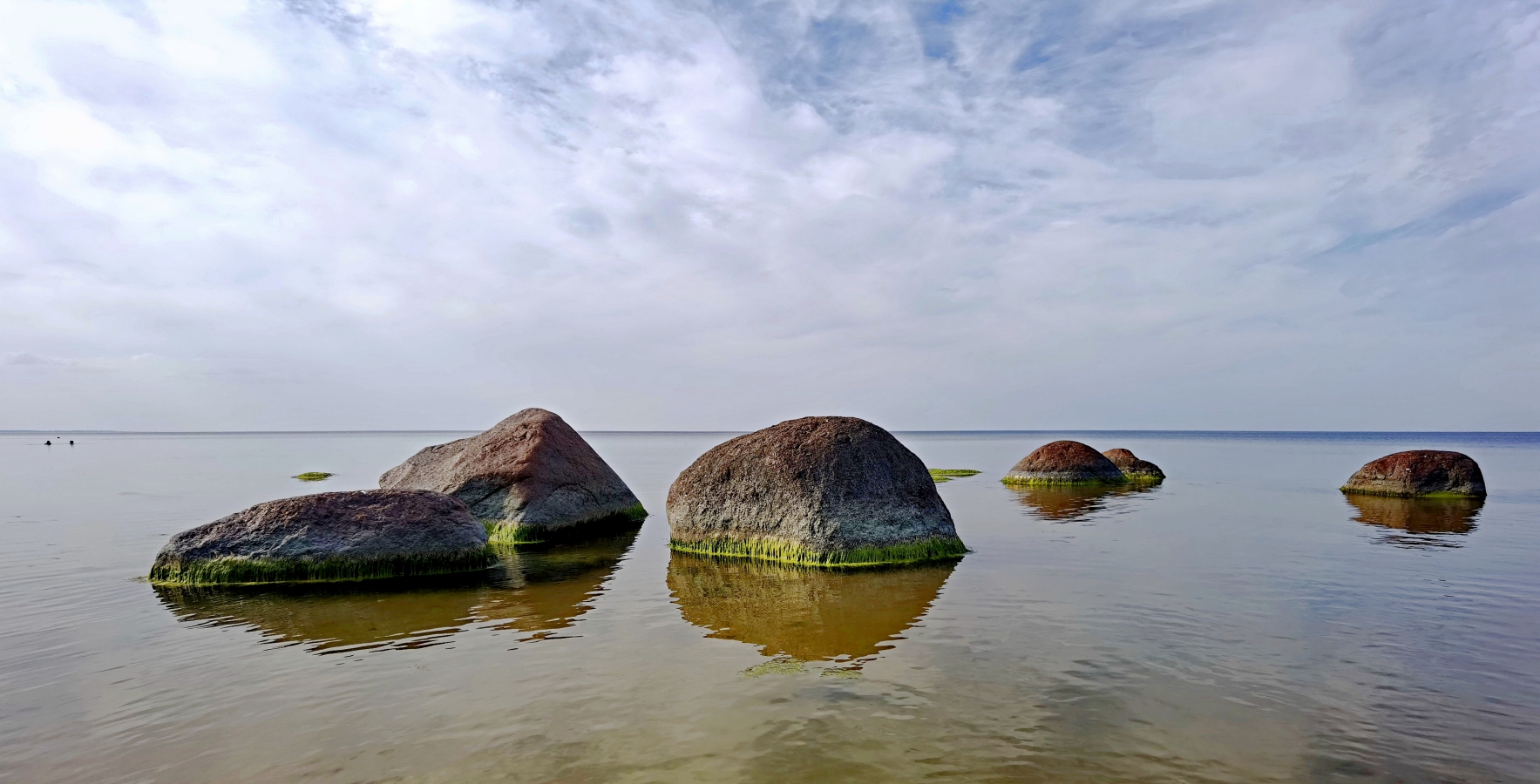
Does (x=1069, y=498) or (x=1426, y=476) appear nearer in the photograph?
(x=1426, y=476)

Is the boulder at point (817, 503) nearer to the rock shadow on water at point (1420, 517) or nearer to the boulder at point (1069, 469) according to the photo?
the rock shadow on water at point (1420, 517)

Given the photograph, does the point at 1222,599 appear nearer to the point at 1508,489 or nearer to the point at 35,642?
the point at 35,642

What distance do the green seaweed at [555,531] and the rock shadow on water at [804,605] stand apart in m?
4.73

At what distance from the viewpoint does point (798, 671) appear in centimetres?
905

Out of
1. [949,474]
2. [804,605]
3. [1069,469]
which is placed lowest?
[804,605]

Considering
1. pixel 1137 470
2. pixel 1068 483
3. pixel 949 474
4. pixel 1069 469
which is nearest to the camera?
pixel 1068 483

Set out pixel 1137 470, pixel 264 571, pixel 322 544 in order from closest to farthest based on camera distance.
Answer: pixel 264 571, pixel 322 544, pixel 1137 470

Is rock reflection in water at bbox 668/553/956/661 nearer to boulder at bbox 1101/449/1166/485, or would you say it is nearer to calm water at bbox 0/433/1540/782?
calm water at bbox 0/433/1540/782

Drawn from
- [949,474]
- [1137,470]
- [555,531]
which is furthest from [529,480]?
[1137,470]

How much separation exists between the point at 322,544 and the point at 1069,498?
2731 centimetres

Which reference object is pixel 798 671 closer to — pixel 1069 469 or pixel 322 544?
pixel 322 544

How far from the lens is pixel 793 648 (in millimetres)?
9984

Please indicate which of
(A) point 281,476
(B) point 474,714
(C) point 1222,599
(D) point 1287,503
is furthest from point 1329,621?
(A) point 281,476

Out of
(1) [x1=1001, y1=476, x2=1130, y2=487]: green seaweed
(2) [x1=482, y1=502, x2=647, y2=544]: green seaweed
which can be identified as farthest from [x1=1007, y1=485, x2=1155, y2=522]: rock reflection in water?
(2) [x1=482, y1=502, x2=647, y2=544]: green seaweed
